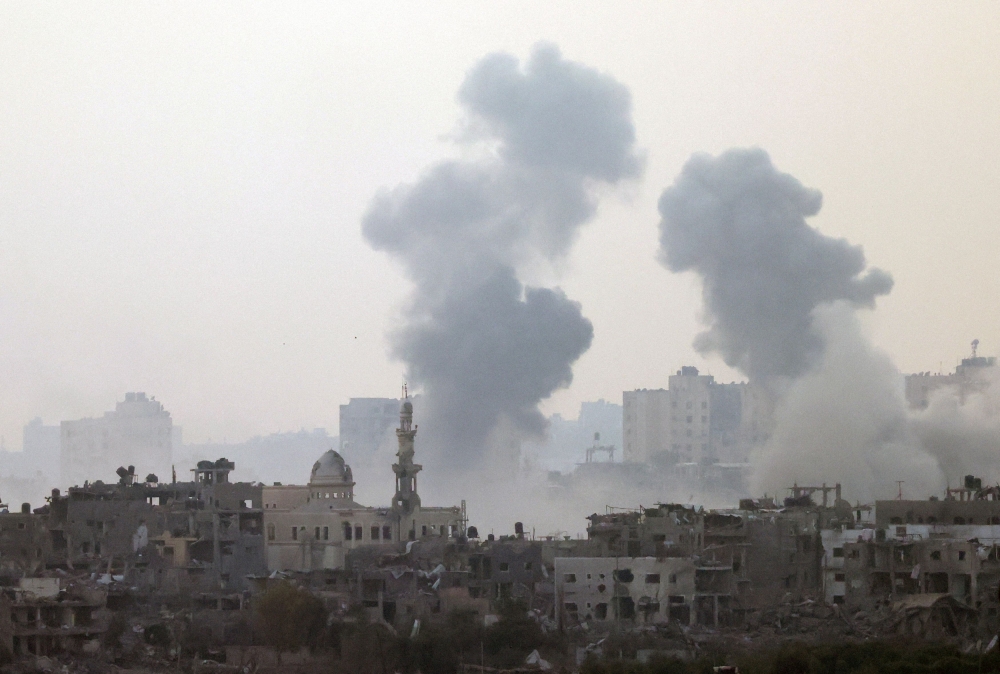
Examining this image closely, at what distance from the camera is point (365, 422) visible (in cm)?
12650

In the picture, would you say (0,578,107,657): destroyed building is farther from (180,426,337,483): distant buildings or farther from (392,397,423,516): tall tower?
(180,426,337,483): distant buildings

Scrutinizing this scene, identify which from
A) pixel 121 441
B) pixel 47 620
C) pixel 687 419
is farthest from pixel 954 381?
pixel 47 620

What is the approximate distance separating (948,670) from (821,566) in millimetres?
15038

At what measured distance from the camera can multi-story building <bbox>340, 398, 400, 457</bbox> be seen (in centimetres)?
12119

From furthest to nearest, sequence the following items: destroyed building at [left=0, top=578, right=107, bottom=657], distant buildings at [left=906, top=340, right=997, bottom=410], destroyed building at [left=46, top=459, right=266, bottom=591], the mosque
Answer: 1. distant buildings at [left=906, top=340, right=997, bottom=410]
2. the mosque
3. destroyed building at [left=46, top=459, right=266, bottom=591]
4. destroyed building at [left=0, top=578, right=107, bottom=657]

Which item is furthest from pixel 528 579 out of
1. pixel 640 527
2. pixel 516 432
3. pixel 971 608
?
pixel 516 432

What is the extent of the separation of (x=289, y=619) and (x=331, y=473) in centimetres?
1598

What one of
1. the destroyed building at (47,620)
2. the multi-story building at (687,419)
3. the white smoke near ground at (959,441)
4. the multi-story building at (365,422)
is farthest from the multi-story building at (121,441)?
the destroyed building at (47,620)

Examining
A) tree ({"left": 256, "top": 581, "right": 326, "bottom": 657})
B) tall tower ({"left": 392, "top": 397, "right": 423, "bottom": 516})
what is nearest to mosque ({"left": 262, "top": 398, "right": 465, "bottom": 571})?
tall tower ({"left": 392, "top": 397, "right": 423, "bottom": 516})

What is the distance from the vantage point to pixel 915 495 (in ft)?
249

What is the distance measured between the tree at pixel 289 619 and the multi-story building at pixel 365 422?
65.4 metres

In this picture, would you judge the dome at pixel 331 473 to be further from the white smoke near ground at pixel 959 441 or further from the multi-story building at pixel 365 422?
the multi-story building at pixel 365 422

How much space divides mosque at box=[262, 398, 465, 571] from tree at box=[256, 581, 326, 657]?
330 inches

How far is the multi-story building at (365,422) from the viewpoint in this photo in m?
121
